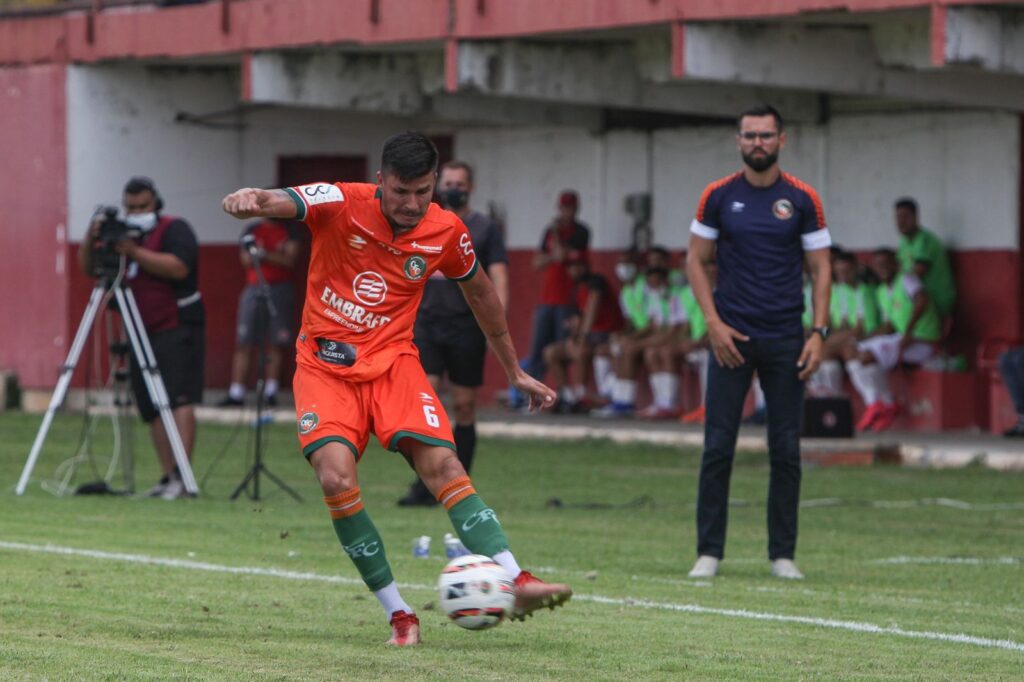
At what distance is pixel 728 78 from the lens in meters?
20.0

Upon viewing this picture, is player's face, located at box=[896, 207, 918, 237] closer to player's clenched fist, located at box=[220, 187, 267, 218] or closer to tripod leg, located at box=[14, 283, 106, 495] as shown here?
tripod leg, located at box=[14, 283, 106, 495]

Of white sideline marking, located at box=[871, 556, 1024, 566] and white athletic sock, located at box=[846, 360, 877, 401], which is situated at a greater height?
white athletic sock, located at box=[846, 360, 877, 401]

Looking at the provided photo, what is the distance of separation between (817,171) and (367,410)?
15.8 metres

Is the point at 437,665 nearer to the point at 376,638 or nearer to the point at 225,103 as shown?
Answer: the point at 376,638

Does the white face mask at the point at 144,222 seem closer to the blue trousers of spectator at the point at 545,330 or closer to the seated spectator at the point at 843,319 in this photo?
the seated spectator at the point at 843,319

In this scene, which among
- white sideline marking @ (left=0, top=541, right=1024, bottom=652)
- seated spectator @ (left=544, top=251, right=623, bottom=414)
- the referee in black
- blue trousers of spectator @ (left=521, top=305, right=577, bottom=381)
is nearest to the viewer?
white sideline marking @ (left=0, top=541, right=1024, bottom=652)

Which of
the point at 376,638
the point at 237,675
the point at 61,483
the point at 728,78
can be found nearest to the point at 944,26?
the point at 728,78

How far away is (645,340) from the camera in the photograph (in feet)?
78.5

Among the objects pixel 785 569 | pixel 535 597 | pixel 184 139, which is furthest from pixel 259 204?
pixel 184 139

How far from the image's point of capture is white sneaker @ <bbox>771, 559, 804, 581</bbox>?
436 inches

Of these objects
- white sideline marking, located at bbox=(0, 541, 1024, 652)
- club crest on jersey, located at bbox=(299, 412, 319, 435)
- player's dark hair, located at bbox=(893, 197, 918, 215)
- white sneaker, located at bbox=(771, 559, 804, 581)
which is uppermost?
player's dark hair, located at bbox=(893, 197, 918, 215)

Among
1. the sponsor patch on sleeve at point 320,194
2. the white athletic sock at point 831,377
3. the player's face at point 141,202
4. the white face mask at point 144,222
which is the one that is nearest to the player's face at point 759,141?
the sponsor patch on sleeve at point 320,194

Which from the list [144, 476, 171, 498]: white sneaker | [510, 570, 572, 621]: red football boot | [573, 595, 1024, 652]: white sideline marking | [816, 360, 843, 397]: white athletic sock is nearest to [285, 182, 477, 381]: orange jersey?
[510, 570, 572, 621]: red football boot

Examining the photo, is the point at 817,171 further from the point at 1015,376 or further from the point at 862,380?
the point at 1015,376
